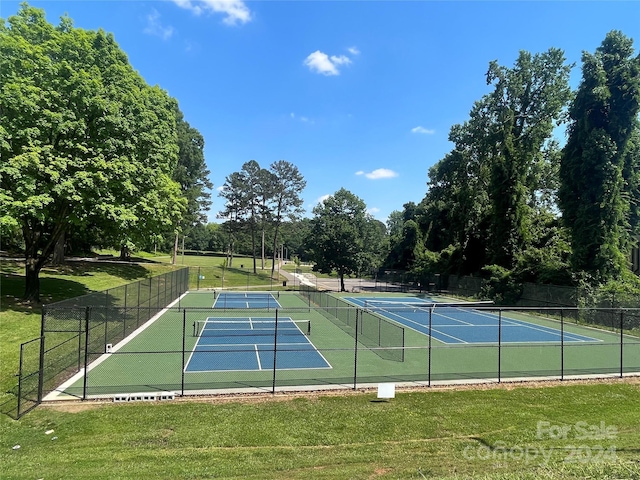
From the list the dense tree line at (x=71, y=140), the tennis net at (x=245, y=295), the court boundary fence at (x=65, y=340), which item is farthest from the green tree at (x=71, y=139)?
the tennis net at (x=245, y=295)

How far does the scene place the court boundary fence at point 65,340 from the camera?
10703mm

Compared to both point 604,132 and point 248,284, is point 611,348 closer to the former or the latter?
point 604,132

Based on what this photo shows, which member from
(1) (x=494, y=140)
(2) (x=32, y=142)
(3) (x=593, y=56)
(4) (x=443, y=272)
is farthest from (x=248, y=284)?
(3) (x=593, y=56)

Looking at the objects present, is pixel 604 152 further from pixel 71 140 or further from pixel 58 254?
pixel 58 254

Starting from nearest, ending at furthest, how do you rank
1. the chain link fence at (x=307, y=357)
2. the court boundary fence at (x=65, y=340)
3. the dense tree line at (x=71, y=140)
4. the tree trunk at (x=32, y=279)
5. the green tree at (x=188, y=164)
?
the court boundary fence at (x=65, y=340) → the chain link fence at (x=307, y=357) → the dense tree line at (x=71, y=140) → the tree trunk at (x=32, y=279) → the green tree at (x=188, y=164)

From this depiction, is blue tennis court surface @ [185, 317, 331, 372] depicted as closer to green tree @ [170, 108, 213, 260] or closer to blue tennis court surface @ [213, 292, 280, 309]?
blue tennis court surface @ [213, 292, 280, 309]

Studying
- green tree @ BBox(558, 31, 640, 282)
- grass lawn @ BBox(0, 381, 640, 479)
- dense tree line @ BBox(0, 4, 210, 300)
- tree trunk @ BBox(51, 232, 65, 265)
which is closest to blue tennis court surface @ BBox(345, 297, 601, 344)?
grass lawn @ BBox(0, 381, 640, 479)

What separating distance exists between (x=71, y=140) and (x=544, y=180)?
52.2 meters

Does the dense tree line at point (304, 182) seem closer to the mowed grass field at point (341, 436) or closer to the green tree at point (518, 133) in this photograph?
the green tree at point (518, 133)

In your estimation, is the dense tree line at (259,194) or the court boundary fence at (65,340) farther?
the dense tree line at (259,194)

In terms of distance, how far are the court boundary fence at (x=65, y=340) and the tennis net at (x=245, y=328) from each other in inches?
152

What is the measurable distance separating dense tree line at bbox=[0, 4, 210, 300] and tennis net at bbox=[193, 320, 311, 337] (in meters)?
5.95

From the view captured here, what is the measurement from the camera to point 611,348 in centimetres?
2014

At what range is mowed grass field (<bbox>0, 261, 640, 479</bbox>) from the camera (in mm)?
7207
